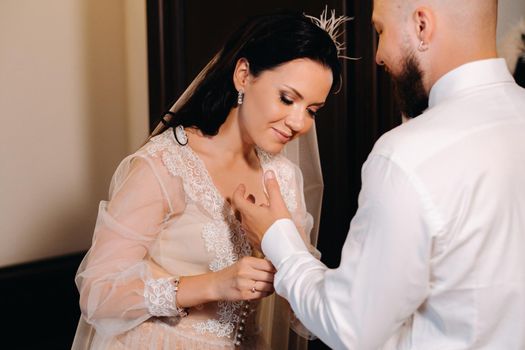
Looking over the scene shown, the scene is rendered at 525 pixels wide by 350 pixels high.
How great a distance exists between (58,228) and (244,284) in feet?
4.48

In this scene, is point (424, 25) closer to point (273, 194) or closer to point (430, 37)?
point (430, 37)

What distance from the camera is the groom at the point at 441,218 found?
1.10m

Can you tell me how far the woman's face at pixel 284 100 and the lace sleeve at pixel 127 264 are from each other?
313mm

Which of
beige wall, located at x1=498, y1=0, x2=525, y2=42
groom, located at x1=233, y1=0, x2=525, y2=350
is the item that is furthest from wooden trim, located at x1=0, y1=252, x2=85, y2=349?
beige wall, located at x1=498, y1=0, x2=525, y2=42

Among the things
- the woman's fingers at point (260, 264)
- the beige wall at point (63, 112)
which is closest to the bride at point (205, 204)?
the woman's fingers at point (260, 264)

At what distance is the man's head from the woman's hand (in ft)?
1.65

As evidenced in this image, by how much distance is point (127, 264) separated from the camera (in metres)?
1.56

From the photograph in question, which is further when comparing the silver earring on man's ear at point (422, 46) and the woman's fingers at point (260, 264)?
the woman's fingers at point (260, 264)

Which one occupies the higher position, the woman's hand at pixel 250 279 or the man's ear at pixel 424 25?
the man's ear at pixel 424 25

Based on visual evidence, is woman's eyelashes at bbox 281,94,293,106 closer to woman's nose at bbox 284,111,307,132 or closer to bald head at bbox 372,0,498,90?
woman's nose at bbox 284,111,307,132

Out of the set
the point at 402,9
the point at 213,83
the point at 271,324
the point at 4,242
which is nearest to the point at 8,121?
the point at 4,242

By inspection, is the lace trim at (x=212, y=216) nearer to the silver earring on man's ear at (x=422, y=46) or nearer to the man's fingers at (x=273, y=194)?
the man's fingers at (x=273, y=194)

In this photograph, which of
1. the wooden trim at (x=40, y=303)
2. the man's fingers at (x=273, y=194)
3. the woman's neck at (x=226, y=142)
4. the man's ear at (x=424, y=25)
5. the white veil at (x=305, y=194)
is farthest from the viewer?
the wooden trim at (x=40, y=303)

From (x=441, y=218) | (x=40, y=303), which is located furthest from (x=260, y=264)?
(x=40, y=303)
